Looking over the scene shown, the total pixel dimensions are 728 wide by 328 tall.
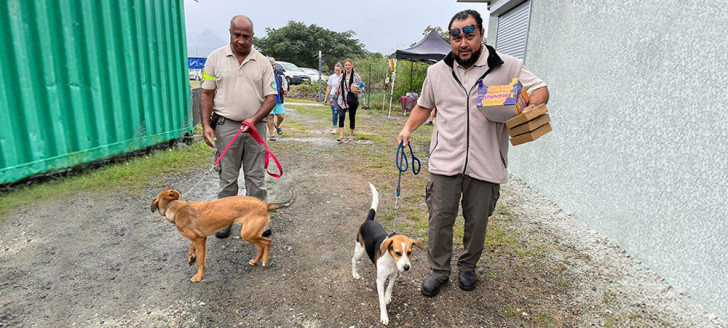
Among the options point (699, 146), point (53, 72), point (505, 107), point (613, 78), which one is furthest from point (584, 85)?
point (53, 72)

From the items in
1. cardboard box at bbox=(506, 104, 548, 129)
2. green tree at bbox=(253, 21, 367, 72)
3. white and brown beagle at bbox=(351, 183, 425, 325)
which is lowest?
white and brown beagle at bbox=(351, 183, 425, 325)

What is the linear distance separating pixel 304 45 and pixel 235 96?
45564 millimetres

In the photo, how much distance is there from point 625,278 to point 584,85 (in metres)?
2.21

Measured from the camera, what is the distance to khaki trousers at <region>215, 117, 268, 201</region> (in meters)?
3.55

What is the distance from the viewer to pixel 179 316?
258cm

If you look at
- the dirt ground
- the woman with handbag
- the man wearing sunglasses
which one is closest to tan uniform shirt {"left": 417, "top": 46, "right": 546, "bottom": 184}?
the man wearing sunglasses

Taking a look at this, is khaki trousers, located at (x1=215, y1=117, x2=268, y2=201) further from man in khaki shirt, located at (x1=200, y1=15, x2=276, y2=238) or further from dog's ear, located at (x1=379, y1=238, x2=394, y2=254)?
dog's ear, located at (x1=379, y1=238, x2=394, y2=254)

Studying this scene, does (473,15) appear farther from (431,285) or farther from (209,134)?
(209,134)

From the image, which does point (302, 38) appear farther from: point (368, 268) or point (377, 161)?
point (368, 268)

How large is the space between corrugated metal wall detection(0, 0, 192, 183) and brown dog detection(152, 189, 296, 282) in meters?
3.03

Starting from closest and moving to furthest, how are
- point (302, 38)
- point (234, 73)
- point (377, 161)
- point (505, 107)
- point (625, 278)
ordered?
point (505, 107) < point (625, 278) < point (234, 73) < point (377, 161) < point (302, 38)

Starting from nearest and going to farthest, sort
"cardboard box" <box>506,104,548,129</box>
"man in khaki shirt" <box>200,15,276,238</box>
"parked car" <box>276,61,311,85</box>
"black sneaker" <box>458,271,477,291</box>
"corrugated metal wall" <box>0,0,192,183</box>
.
Answer: "cardboard box" <box>506,104,548,129</box> < "black sneaker" <box>458,271,477,291</box> < "man in khaki shirt" <box>200,15,276,238</box> < "corrugated metal wall" <box>0,0,192,183</box> < "parked car" <box>276,61,311,85</box>

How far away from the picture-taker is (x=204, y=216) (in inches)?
116

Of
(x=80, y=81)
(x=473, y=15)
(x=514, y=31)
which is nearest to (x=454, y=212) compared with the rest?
(x=473, y=15)
